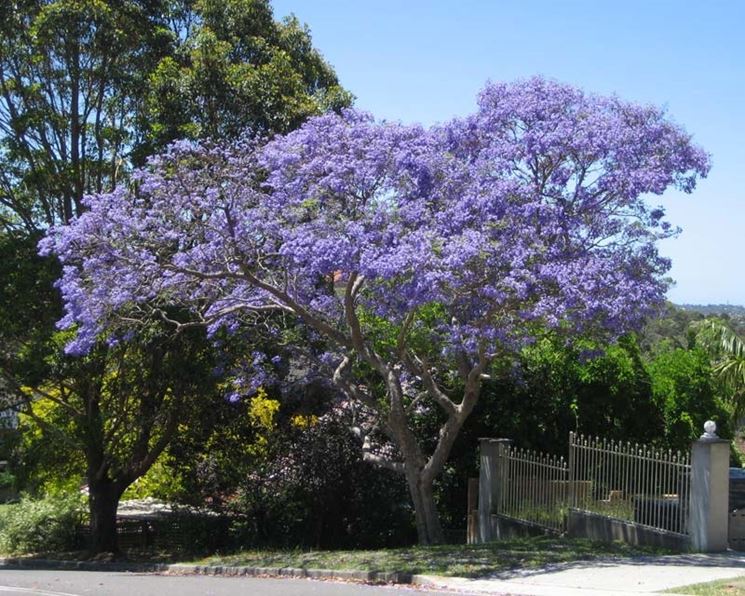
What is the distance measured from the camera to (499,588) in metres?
12.7

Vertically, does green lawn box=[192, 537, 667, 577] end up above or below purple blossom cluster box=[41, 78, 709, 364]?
below

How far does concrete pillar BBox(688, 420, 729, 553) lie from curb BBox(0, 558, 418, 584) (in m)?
4.16

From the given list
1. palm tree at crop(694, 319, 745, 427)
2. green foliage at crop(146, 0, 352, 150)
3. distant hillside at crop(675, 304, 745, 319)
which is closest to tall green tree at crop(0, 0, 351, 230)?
green foliage at crop(146, 0, 352, 150)

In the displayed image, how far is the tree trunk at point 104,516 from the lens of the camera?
23.0 metres

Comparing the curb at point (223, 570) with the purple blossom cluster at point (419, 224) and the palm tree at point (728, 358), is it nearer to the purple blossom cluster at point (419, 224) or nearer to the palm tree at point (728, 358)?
the purple blossom cluster at point (419, 224)

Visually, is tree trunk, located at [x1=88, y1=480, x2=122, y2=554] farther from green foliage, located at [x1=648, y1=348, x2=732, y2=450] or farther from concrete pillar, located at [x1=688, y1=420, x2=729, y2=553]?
concrete pillar, located at [x1=688, y1=420, x2=729, y2=553]

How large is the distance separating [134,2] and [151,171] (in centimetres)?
543

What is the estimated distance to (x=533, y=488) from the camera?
59.5 feet

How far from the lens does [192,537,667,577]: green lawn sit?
14250 mm

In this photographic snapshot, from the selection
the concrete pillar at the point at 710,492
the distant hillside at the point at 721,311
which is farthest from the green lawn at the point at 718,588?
the distant hillside at the point at 721,311

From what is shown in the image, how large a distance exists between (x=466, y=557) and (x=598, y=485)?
2.92 meters

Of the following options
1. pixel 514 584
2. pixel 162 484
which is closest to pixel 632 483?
pixel 514 584

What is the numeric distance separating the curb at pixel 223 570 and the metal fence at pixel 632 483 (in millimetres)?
4001

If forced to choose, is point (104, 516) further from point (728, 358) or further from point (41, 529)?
point (728, 358)
